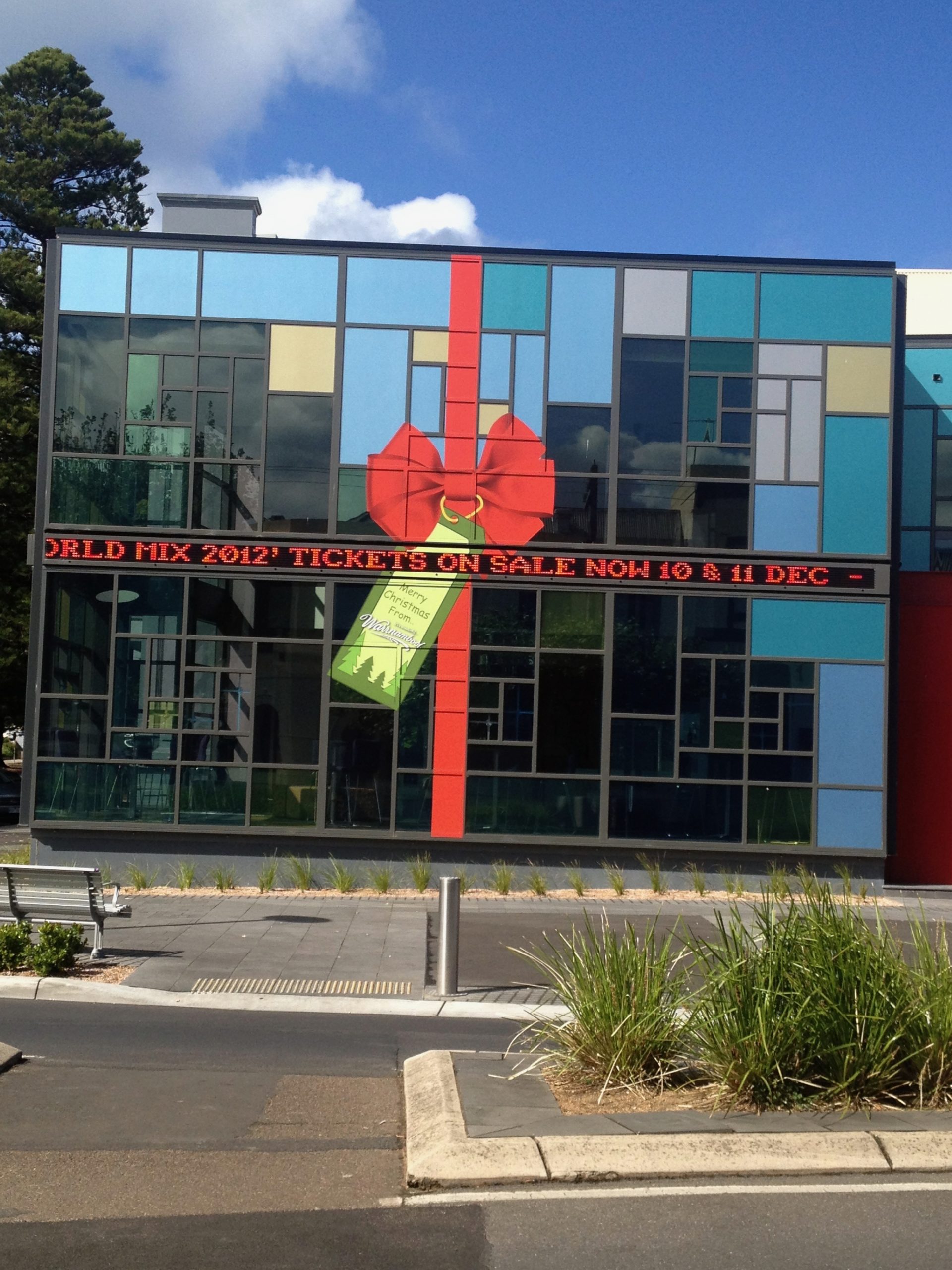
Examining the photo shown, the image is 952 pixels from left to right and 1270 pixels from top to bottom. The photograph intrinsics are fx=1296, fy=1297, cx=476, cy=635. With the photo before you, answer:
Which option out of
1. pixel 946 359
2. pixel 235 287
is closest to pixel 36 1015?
pixel 235 287

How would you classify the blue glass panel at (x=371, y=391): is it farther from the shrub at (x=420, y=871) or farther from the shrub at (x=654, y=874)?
the shrub at (x=654, y=874)

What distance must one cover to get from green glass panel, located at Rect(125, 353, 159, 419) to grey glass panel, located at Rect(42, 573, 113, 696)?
2.47 m

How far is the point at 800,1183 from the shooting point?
580 centimetres

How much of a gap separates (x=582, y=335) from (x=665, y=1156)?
1466 centimetres

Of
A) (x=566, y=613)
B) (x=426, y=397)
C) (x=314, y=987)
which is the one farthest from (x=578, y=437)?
(x=314, y=987)

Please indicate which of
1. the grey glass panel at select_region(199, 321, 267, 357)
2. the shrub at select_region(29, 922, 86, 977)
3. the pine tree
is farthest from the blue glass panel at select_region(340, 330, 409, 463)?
the pine tree

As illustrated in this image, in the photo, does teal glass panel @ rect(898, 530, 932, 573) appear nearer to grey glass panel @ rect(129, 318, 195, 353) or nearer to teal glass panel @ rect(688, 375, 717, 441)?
teal glass panel @ rect(688, 375, 717, 441)

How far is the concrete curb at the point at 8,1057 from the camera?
827cm

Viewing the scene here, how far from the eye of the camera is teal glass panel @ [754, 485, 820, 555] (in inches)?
740

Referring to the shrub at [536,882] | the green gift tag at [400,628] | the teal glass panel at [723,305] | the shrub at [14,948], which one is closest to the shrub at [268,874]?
the green gift tag at [400,628]

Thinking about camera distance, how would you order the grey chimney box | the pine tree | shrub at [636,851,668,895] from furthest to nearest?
1. the pine tree
2. the grey chimney box
3. shrub at [636,851,668,895]

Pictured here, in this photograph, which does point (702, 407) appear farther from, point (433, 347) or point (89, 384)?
point (89, 384)

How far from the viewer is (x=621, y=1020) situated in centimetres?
700

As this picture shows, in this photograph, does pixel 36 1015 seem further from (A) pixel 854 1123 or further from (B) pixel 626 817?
(B) pixel 626 817
